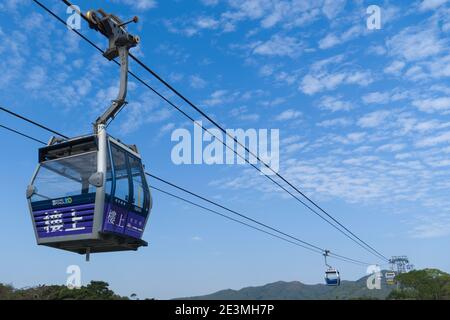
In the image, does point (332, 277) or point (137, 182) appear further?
point (332, 277)

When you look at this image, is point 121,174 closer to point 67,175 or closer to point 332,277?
point 67,175

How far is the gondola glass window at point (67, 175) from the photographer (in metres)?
8.96

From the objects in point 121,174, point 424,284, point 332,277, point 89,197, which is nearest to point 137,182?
point 121,174

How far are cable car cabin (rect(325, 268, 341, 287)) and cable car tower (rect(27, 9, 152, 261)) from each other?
117 ft

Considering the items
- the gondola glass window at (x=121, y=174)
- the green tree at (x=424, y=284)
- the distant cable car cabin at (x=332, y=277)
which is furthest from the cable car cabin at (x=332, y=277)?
the green tree at (x=424, y=284)

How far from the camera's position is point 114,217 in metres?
8.77

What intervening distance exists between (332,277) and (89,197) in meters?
37.9

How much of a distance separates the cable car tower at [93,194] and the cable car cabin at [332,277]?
35.7 metres

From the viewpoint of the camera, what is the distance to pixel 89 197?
854 cm
